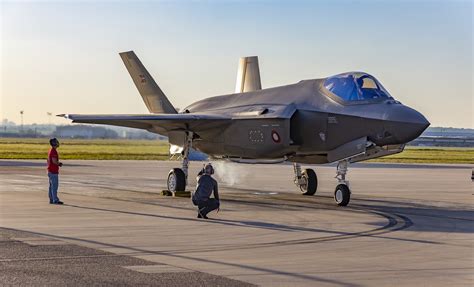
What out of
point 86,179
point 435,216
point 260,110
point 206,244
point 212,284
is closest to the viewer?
point 212,284

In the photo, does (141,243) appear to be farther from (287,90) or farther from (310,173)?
(310,173)

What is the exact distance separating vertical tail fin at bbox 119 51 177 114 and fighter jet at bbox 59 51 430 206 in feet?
7.48

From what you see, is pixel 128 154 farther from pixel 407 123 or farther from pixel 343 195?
pixel 407 123

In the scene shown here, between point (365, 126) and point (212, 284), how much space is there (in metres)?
11.1

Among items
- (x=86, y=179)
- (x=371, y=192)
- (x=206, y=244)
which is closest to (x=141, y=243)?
(x=206, y=244)

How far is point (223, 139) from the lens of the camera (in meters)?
24.2

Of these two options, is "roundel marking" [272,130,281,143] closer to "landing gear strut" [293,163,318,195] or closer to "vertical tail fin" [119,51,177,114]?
"landing gear strut" [293,163,318,195]

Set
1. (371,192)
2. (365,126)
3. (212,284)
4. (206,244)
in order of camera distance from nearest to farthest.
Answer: (212,284), (206,244), (365,126), (371,192)

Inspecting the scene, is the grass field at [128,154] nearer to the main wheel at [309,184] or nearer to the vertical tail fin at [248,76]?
the vertical tail fin at [248,76]

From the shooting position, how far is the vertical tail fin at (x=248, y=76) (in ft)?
96.2

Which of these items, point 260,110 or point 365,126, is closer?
point 365,126

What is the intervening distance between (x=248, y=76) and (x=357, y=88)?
9118mm

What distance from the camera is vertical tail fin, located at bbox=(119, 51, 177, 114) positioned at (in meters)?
28.7

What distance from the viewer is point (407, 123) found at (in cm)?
1955
